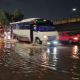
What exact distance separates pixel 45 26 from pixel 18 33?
8.60 metres

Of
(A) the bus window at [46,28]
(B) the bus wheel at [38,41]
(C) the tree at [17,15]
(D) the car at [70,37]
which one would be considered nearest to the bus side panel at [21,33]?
(B) the bus wheel at [38,41]

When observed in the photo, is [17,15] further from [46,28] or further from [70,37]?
[46,28]

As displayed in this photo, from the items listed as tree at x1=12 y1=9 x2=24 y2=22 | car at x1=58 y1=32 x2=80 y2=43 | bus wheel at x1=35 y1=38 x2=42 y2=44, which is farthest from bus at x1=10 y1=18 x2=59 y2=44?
tree at x1=12 y1=9 x2=24 y2=22

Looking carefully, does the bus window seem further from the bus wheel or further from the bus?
the bus wheel

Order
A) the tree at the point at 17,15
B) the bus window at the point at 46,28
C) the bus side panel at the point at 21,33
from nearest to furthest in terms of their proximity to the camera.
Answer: the bus window at the point at 46,28 → the bus side panel at the point at 21,33 → the tree at the point at 17,15

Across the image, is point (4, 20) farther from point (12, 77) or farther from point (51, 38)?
point (12, 77)

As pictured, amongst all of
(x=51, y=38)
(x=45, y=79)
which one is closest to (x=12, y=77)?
(x=45, y=79)

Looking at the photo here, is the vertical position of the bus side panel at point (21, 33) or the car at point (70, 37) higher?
the bus side panel at point (21, 33)

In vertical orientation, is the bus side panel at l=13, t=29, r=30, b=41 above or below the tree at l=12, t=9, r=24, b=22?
below

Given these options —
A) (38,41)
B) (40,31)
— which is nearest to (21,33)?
(38,41)

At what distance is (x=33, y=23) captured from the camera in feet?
116

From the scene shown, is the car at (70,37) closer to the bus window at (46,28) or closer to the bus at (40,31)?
the bus at (40,31)

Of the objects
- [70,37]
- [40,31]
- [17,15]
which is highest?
[17,15]

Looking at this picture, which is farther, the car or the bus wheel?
the car
